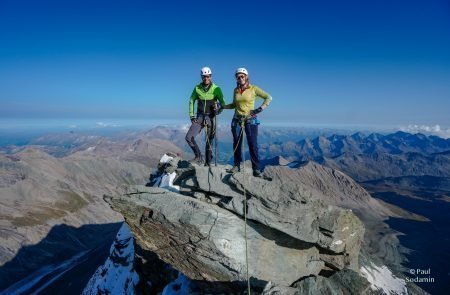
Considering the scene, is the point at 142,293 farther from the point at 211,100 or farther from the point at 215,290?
the point at 211,100

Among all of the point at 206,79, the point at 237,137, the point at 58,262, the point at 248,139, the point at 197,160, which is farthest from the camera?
the point at 58,262

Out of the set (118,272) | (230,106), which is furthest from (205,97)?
(118,272)

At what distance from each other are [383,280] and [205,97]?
110 ft

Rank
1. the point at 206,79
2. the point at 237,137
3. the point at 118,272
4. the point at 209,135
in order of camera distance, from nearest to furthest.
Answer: the point at 237,137 < the point at 206,79 < the point at 209,135 < the point at 118,272

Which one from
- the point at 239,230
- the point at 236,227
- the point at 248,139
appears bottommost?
the point at 239,230

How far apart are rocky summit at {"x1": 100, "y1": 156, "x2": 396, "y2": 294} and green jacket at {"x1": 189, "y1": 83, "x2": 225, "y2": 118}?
4.28 m

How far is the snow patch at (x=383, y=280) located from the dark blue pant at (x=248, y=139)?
2374cm

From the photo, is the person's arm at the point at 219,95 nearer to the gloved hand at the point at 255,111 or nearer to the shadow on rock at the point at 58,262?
the gloved hand at the point at 255,111

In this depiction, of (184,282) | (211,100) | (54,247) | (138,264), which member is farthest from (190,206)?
(54,247)

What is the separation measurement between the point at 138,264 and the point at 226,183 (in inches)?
696

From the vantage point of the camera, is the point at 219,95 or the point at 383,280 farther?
the point at 383,280

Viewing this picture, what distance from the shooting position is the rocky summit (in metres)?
19.2

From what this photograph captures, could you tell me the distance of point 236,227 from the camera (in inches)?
770

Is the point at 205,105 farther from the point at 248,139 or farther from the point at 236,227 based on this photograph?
the point at 236,227
